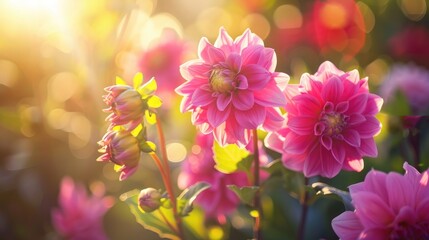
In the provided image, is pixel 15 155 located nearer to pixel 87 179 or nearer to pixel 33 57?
pixel 87 179

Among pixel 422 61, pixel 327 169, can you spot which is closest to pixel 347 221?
pixel 327 169

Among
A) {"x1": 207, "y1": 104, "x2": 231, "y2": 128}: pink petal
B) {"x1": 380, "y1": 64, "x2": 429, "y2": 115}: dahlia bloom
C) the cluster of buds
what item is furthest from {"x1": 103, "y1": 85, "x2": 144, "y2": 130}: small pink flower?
{"x1": 380, "y1": 64, "x2": 429, "y2": 115}: dahlia bloom

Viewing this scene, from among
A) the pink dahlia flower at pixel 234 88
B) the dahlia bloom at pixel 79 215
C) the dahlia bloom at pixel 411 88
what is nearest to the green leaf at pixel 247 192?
the pink dahlia flower at pixel 234 88

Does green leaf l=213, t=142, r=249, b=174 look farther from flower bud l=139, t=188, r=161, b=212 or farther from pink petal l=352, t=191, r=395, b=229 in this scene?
pink petal l=352, t=191, r=395, b=229

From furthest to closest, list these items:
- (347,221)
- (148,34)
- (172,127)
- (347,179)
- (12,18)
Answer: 1. (12,18)
2. (148,34)
3. (172,127)
4. (347,179)
5. (347,221)

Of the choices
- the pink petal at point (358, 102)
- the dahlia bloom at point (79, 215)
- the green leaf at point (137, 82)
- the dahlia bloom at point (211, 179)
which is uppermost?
the green leaf at point (137, 82)

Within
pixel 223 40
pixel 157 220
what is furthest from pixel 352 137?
pixel 157 220

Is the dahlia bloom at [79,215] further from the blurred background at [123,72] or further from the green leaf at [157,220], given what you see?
the green leaf at [157,220]
